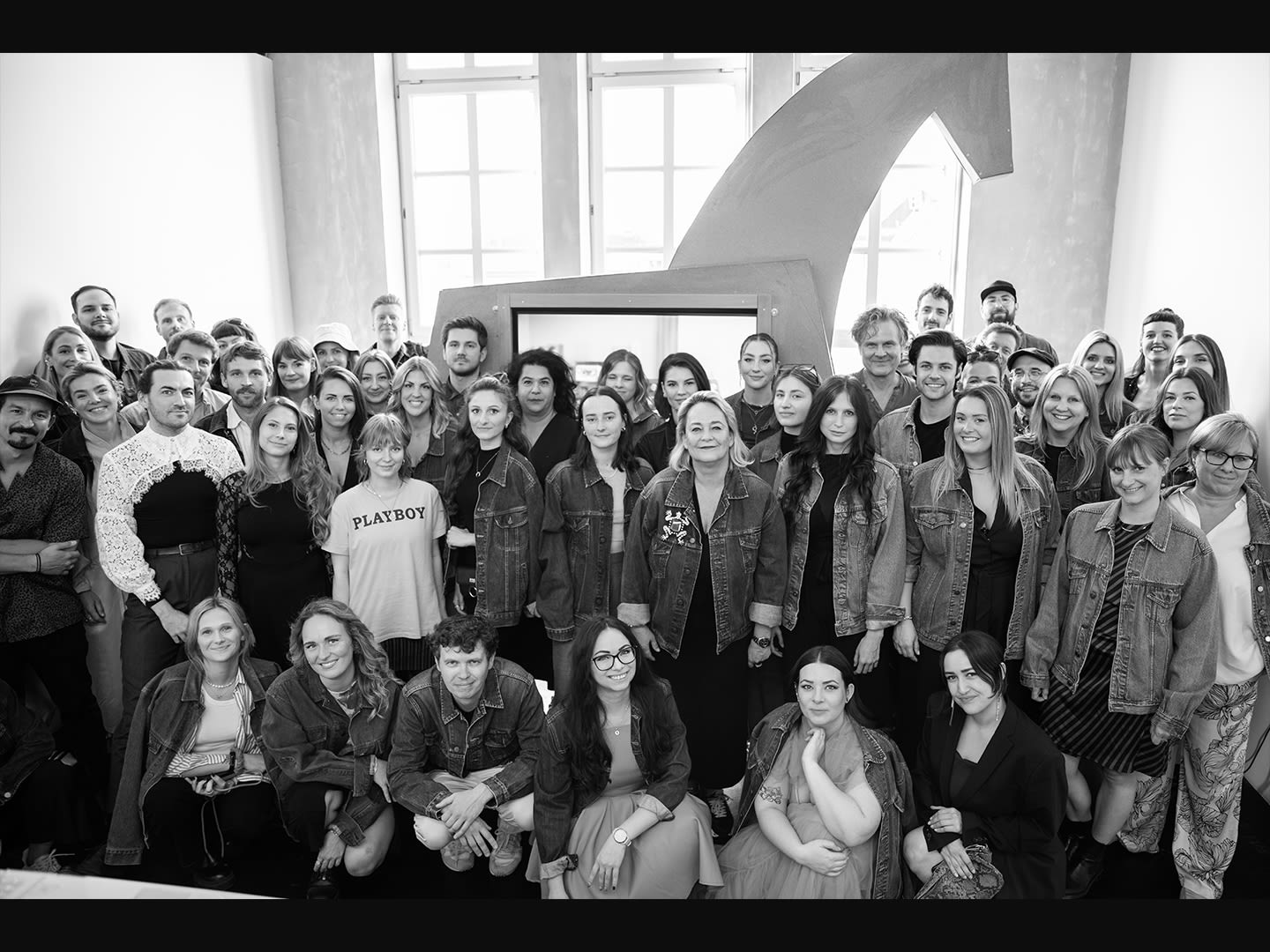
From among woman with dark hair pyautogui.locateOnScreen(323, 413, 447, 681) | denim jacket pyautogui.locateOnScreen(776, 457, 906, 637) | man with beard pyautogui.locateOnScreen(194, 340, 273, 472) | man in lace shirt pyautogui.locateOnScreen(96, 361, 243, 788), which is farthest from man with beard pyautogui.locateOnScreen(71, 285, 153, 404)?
denim jacket pyautogui.locateOnScreen(776, 457, 906, 637)

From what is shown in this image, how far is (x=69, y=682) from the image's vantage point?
346cm

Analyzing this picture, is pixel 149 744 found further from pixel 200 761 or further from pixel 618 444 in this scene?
pixel 618 444

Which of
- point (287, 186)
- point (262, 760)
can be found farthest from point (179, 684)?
point (287, 186)

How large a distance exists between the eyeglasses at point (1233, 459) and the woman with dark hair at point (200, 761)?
3237 millimetres

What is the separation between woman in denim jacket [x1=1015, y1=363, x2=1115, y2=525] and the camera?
3.41m

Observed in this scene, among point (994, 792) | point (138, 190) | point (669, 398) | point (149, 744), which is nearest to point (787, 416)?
point (669, 398)

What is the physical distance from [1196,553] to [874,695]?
111 cm

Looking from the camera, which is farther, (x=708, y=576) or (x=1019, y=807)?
(x=708, y=576)

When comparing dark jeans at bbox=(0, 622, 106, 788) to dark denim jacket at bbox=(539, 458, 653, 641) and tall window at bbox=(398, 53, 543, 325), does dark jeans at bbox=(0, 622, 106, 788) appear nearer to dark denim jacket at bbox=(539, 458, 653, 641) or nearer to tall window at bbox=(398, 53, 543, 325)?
dark denim jacket at bbox=(539, 458, 653, 641)

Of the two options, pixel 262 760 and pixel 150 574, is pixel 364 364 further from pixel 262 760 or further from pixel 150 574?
pixel 262 760

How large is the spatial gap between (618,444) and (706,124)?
17.6ft

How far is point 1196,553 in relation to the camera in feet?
9.16

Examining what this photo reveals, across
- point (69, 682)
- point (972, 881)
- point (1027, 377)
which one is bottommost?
point (972, 881)

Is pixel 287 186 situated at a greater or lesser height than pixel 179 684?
greater
